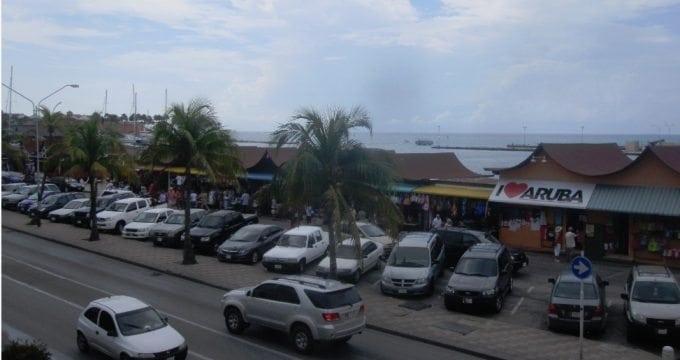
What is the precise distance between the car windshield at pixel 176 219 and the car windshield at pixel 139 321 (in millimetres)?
17951

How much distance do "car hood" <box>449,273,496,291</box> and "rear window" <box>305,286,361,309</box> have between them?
545 centimetres

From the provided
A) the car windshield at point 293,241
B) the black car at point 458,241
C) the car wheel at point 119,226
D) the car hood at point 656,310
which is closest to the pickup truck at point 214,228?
the car windshield at point 293,241

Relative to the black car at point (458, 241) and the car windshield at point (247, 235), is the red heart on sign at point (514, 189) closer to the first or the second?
the black car at point (458, 241)

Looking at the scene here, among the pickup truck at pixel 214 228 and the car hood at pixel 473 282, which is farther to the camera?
the pickup truck at pixel 214 228

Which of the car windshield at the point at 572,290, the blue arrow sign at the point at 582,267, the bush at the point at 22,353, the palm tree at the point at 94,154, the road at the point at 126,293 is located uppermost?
the palm tree at the point at 94,154

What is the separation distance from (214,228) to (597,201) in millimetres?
17326

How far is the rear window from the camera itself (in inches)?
623

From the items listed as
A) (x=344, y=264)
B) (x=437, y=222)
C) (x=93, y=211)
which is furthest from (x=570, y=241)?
(x=93, y=211)

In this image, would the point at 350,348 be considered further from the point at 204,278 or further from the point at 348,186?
the point at 204,278

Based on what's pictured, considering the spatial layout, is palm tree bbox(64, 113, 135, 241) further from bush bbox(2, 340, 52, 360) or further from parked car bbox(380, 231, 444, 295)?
bush bbox(2, 340, 52, 360)

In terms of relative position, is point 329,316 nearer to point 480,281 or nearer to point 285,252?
point 480,281

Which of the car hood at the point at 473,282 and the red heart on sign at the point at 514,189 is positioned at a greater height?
the red heart on sign at the point at 514,189

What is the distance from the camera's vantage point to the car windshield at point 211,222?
31.7 metres

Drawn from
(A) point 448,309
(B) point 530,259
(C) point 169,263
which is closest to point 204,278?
(C) point 169,263
